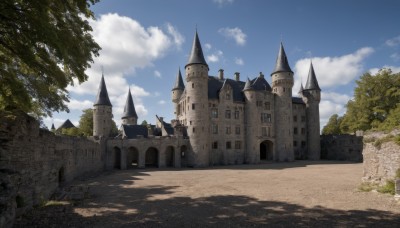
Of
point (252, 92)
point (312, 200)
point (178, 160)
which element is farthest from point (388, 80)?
point (312, 200)

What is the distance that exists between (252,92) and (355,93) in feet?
62.0

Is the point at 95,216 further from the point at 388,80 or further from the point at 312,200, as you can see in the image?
the point at 388,80

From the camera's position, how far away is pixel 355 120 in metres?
47.0

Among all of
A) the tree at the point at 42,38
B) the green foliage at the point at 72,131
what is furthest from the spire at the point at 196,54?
the tree at the point at 42,38

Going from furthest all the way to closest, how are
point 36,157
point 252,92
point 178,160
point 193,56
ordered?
point 252,92, point 193,56, point 178,160, point 36,157

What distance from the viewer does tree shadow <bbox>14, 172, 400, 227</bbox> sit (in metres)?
9.77

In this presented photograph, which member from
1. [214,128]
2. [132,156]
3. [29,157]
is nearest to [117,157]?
[132,156]

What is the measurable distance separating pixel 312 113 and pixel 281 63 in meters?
13.0

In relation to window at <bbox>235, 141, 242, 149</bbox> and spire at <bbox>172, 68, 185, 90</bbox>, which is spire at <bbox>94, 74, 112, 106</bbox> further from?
window at <bbox>235, 141, 242, 149</bbox>

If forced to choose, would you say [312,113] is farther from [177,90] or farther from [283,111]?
[177,90]

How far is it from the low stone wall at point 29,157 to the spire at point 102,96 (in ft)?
82.9

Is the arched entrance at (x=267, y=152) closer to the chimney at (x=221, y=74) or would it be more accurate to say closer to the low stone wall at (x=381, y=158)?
the chimney at (x=221, y=74)

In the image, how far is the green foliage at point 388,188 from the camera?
13769mm

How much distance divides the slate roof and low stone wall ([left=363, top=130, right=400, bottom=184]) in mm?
30615
